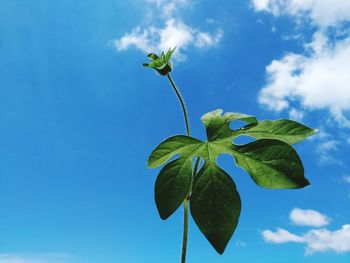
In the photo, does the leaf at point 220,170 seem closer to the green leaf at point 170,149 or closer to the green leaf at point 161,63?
the green leaf at point 170,149

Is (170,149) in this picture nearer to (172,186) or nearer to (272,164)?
(172,186)

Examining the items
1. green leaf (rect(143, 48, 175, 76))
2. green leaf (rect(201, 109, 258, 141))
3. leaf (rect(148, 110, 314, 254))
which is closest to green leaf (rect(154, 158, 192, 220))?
leaf (rect(148, 110, 314, 254))

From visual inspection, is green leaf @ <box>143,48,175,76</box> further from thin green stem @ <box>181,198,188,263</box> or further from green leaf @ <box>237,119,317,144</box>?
thin green stem @ <box>181,198,188,263</box>

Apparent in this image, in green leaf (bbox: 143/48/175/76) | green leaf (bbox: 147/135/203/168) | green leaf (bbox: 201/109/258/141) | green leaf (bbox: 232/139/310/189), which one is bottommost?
green leaf (bbox: 232/139/310/189)

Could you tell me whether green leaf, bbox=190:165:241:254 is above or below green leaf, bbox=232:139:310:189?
below

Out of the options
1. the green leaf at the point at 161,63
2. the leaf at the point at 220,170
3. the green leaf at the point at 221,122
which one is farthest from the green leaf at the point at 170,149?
the green leaf at the point at 161,63

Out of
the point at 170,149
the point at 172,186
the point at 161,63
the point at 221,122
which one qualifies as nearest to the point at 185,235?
the point at 172,186
